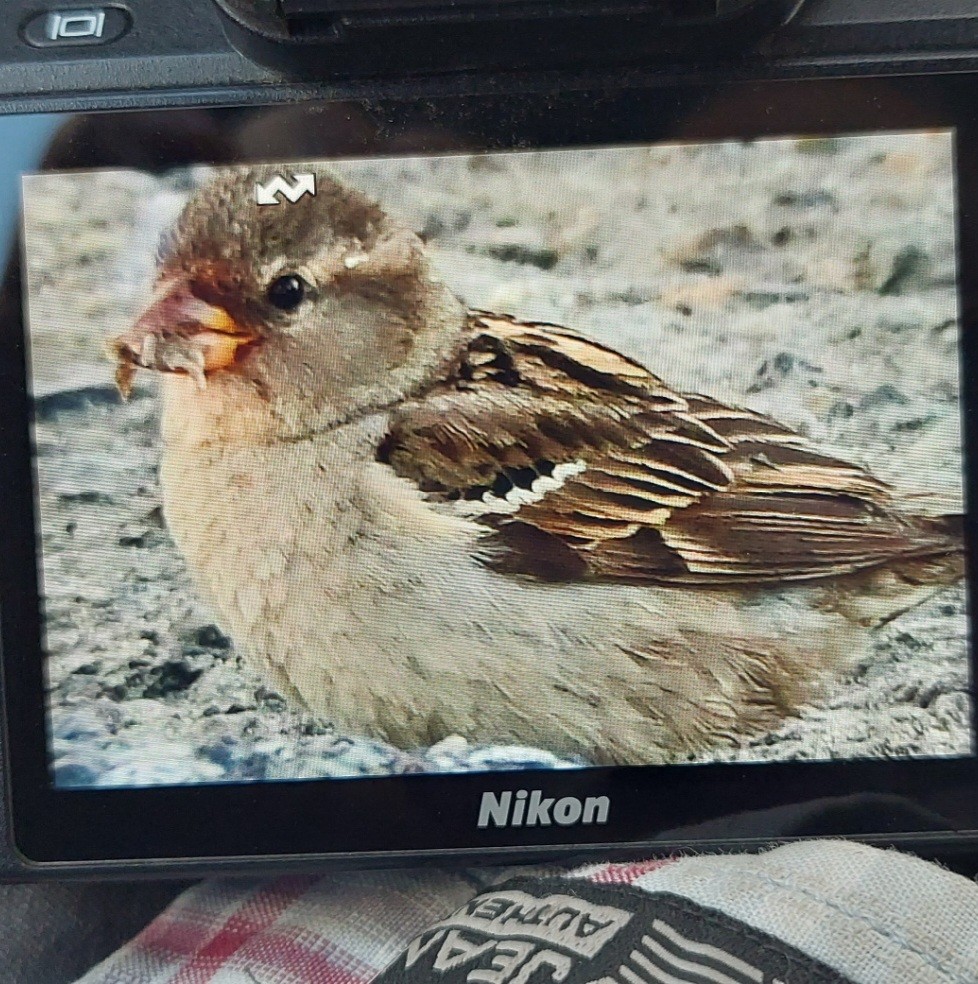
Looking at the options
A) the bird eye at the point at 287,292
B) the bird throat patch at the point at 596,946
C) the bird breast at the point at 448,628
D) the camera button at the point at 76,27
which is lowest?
the bird throat patch at the point at 596,946

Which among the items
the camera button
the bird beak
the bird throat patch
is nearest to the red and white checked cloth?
the bird throat patch

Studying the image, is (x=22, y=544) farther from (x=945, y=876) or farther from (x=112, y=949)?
(x=945, y=876)

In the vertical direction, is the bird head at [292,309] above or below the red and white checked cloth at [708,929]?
above

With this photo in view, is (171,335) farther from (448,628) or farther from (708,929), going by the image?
(708,929)

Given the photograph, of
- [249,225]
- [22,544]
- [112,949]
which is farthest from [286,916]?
[249,225]

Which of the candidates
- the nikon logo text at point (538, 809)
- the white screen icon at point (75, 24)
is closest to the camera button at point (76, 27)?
the white screen icon at point (75, 24)

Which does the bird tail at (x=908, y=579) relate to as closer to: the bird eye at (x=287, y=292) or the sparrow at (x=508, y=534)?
the sparrow at (x=508, y=534)

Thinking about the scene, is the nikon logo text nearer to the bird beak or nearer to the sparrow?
the sparrow

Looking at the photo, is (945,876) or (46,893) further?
(46,893)
